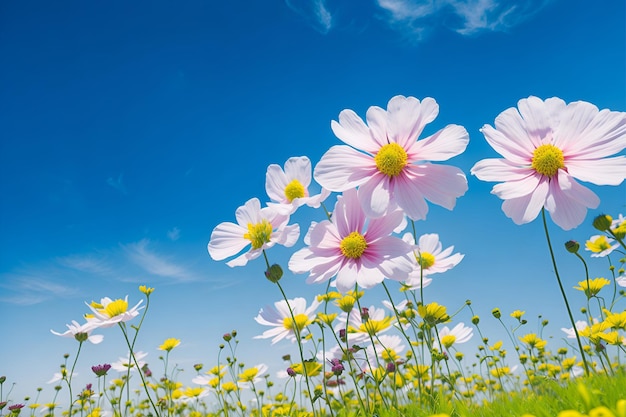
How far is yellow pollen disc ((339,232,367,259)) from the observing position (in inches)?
55.4

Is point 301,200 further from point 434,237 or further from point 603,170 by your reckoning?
point 434,237

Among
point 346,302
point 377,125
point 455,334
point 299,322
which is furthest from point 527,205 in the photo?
point 455,334

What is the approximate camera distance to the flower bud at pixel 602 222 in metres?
1.78

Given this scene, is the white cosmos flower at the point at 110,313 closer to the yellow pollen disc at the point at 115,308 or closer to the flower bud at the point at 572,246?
the yellow pollen disc at the point at 115,308

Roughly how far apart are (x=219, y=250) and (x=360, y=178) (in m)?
0.56

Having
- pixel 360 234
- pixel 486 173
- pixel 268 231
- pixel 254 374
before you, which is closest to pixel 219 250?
pixel 268 231

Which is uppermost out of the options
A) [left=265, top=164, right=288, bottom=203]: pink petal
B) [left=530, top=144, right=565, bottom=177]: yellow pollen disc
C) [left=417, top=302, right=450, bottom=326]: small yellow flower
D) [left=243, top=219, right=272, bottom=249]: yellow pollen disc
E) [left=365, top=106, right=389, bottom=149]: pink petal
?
[left=265, top=164, right=288, bottom=203]: pink petal

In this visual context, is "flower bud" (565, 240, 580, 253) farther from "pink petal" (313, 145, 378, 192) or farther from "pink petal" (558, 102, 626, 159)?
"pink petal" (313, 145, 378, 192)

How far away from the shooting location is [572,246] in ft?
5.93

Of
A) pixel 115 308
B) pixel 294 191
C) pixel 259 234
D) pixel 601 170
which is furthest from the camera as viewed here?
pixel 115 308

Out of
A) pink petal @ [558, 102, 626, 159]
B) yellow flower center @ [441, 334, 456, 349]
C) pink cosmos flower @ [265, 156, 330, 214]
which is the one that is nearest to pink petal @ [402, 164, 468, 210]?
pink petal @ [558, 102, 626, 159]

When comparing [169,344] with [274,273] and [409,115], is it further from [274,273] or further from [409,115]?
[409,115]

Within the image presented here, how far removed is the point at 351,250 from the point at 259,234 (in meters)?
0.30

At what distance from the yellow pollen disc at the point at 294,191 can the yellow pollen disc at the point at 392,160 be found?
Answer: 391 mm
